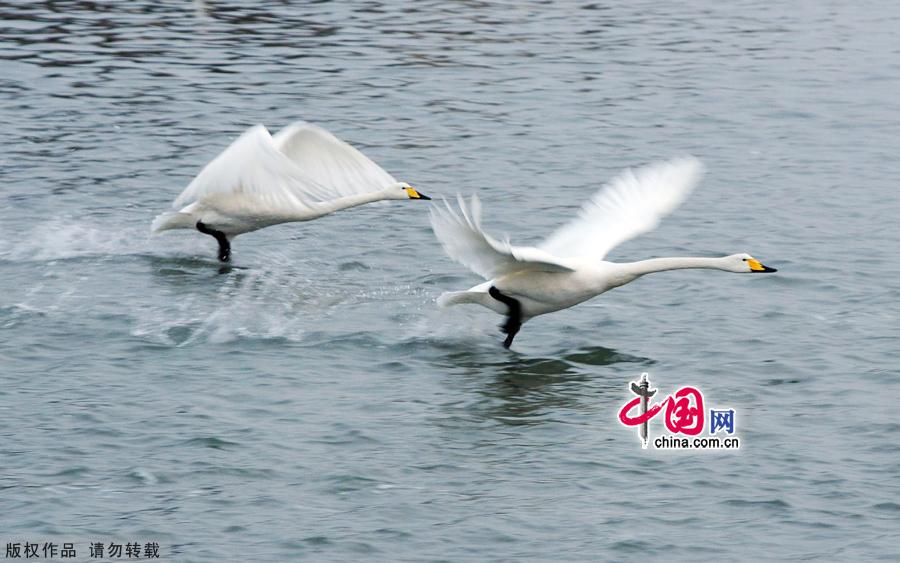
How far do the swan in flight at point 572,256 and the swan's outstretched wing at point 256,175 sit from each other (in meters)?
2.11

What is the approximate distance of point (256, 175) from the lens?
16609 millimetres

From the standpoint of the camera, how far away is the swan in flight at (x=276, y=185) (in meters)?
16.6

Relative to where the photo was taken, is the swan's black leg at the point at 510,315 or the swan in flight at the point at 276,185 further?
the swan in flight at the point at 276,185

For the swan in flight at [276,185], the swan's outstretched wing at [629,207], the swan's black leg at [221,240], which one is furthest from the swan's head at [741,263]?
the swan's black leg at [221,240]

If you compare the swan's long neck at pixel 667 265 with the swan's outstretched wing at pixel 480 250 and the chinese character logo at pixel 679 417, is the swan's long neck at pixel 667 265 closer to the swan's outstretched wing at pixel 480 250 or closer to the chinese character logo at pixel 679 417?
the swan's outstretched wing at pixel 480 250

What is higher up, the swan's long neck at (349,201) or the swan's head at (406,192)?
the swan's head at (406,192)

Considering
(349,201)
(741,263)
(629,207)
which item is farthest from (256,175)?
(741,263)

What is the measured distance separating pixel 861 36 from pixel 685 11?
168 inches

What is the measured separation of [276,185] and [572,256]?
3.15 m

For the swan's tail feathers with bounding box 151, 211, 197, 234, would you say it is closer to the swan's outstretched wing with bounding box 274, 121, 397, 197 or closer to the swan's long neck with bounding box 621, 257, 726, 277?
the swan's outstretched wing with bounding box 274, 121, 397, 197

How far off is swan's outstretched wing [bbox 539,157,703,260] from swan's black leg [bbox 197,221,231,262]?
392cm

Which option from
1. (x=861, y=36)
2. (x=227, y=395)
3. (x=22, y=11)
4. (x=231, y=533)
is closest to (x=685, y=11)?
(x=861, y=36)

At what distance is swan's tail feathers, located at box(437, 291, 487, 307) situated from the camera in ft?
50.0

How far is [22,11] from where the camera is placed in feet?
105
